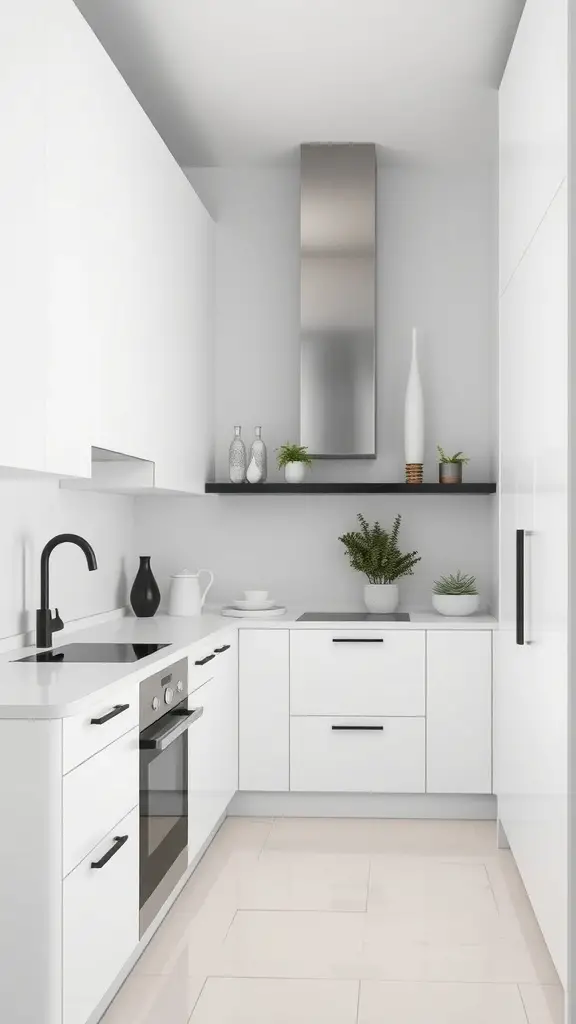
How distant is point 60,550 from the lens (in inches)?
136

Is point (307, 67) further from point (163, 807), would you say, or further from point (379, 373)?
point (163, 807)

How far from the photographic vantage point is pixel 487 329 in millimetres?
4457

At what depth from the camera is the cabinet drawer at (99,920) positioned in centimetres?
204

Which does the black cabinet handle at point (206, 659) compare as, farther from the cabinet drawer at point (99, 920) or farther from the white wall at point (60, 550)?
the cabinet drawer at point (99, 920)

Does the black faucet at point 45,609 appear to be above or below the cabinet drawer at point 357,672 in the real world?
above

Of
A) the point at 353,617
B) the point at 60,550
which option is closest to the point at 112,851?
the point at 60,550

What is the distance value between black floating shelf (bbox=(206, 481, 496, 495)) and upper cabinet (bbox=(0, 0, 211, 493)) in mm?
370

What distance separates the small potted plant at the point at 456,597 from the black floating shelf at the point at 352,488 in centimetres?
38

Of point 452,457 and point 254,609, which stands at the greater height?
point 452,457

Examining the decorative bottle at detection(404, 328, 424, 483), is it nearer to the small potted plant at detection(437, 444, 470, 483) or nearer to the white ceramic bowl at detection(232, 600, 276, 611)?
the small potted plant at detection(437, 444, 470, 483)

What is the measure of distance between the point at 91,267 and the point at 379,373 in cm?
203

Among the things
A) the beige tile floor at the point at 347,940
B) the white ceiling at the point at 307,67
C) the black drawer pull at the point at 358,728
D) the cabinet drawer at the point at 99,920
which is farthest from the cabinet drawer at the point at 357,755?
the white ceiling at the point at 307,67

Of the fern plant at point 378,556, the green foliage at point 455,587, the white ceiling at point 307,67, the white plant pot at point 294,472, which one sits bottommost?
the green foliage at point 455,587

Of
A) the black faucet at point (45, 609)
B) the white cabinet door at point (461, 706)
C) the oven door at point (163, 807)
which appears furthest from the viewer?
A: the white cabinet door at point (461, 706)
